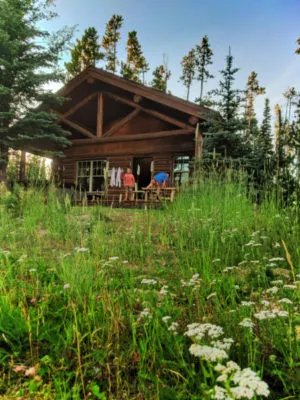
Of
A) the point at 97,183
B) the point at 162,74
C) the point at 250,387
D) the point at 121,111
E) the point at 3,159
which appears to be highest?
the point at 162,74

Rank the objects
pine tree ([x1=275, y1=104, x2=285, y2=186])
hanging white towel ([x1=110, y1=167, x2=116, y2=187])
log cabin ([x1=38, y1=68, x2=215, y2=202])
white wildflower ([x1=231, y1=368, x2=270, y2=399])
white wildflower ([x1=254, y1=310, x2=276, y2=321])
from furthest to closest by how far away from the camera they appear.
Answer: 1. hanging white towel ([x1=110, y1=167, x2=116, y2=187])
2. log cabin ([x1=38, y1=68, x2=215, y2=202])
3. pine tree ([x1=275, y1=104, x2=285, y2=186])
4. white wildflower ([x1=254, y1=310, x2=276, y2=321])
5. white wildflower ([x1=231, y1=368, x2=270, y2=399])

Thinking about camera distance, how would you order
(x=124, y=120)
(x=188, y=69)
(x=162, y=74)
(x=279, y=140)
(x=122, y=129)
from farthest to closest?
(x=188, y=69), (x=162, y=74), (x=122, y=129), (x=124, y=120), (x=279, y=140)

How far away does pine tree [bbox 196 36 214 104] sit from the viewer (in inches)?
1335

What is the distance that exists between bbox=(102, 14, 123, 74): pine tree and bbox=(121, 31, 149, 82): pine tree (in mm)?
1477

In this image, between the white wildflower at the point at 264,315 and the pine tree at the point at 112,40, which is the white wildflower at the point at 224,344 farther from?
the pine tree at the point at 112,40

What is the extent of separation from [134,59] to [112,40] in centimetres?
318

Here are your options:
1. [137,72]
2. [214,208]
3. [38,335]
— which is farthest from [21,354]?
[137,72]

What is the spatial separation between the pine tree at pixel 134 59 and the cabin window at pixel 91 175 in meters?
18.9

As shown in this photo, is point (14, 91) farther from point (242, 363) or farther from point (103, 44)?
point (103, 44)

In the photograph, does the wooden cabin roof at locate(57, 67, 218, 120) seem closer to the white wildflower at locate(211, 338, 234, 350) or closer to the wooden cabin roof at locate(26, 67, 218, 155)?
the wooden cabin roof at locate(26, 67, 218, 155)

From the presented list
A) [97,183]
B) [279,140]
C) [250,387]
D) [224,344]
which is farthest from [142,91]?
[250,387]

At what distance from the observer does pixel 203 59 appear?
34344mm

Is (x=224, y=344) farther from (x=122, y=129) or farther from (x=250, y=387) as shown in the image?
(x=122, y=129)

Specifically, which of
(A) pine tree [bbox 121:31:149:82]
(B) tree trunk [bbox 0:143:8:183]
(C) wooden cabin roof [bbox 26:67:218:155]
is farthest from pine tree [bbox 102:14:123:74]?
(B) tree trunk [bbox 0:143:8:183]
